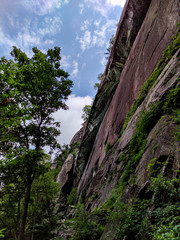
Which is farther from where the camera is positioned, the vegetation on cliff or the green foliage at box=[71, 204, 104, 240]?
the green foliage at box=[71, 204, 104, 240]

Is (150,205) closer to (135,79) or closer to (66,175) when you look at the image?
(135,79)

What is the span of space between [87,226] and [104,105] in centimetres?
1413

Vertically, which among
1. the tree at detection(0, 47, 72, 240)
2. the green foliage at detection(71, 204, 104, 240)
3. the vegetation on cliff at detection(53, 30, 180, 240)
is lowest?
the green foliage at detection(71, 204, 104, 240)

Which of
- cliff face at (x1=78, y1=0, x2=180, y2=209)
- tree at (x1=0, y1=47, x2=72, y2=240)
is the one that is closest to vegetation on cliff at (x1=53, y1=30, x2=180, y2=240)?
cliff face at (x1=78, y1=0, x2=180, y2=209)

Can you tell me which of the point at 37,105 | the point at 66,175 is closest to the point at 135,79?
the point at 37,105

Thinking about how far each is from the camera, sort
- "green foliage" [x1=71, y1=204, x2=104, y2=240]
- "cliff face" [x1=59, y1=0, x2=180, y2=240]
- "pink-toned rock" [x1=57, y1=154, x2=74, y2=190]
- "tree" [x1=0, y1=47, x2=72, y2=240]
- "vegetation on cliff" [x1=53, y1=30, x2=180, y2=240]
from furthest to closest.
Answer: "pink-toned rock" [x1=57, y1=154, x2=74, y2=190] < "tree" [x1=0, y1=47, x2=72, y2=240] < "green foliage" [x1=71, y1=204, x2=104, y2=240] < "cliff face" [x1=59, y1=0, x2=180, y2=240] < "vegetation on cliff" [x1=53, y1=30, x2=180, y2=240]

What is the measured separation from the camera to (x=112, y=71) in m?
→ 14.8

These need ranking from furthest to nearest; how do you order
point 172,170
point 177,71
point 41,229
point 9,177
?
point 41,229, point 9,177, point 177,71, point 172,170

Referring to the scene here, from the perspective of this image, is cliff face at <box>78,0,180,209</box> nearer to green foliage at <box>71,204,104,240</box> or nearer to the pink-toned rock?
green foliage at <box>71,204,104,240</box>

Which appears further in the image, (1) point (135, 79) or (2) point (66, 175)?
(2) point (66, 175)

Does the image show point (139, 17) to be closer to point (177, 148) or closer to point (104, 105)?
point (104, 105)

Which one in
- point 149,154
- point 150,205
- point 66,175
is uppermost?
point 149,154

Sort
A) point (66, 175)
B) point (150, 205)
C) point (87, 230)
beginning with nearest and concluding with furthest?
point (150, 205)
point (87, 230)
point (66, 175)

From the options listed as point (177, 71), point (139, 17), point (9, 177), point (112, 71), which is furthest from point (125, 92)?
point (9, 177)
